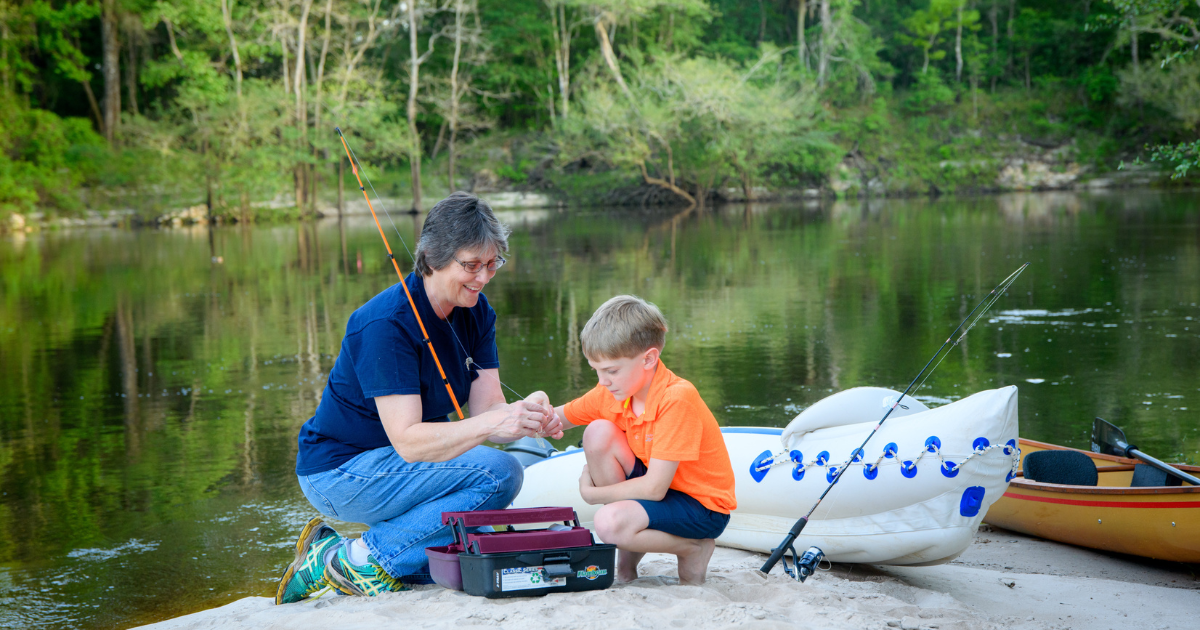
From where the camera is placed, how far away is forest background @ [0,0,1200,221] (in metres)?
32.5

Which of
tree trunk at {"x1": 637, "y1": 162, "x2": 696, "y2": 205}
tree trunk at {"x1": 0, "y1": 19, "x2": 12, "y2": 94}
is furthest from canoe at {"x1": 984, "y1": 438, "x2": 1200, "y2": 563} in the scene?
tree trunk at {"x1": 0, "y1": 19, "x2": 12, "y2": 94}

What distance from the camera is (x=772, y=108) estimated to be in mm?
34219

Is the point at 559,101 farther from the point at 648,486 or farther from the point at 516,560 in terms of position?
the point at 516,560

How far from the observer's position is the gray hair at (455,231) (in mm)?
3119

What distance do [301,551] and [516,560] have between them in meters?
0.99

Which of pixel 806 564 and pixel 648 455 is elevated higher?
pixel 648 455

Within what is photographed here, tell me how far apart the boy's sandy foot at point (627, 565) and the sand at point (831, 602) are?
5 cm

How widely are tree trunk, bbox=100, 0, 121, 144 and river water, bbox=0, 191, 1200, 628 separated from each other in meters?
17.5

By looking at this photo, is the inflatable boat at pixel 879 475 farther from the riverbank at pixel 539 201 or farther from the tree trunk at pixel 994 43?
the tree trunk at pixel 994 43

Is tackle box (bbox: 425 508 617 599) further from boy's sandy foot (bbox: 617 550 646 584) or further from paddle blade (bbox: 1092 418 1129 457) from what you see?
paddle blade (bbox: 1092 418 1129 457)

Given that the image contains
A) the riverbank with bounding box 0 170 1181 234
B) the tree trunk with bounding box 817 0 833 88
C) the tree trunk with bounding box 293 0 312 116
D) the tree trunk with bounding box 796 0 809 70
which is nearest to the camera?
the riverbank with bounding box 0 170 1181 234

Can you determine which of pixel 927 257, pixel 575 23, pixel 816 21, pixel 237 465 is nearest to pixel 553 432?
pixel 237 465

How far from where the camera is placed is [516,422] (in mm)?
2961

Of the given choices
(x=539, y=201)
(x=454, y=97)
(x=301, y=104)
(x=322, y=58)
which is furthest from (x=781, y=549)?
(x=539, y=201)
